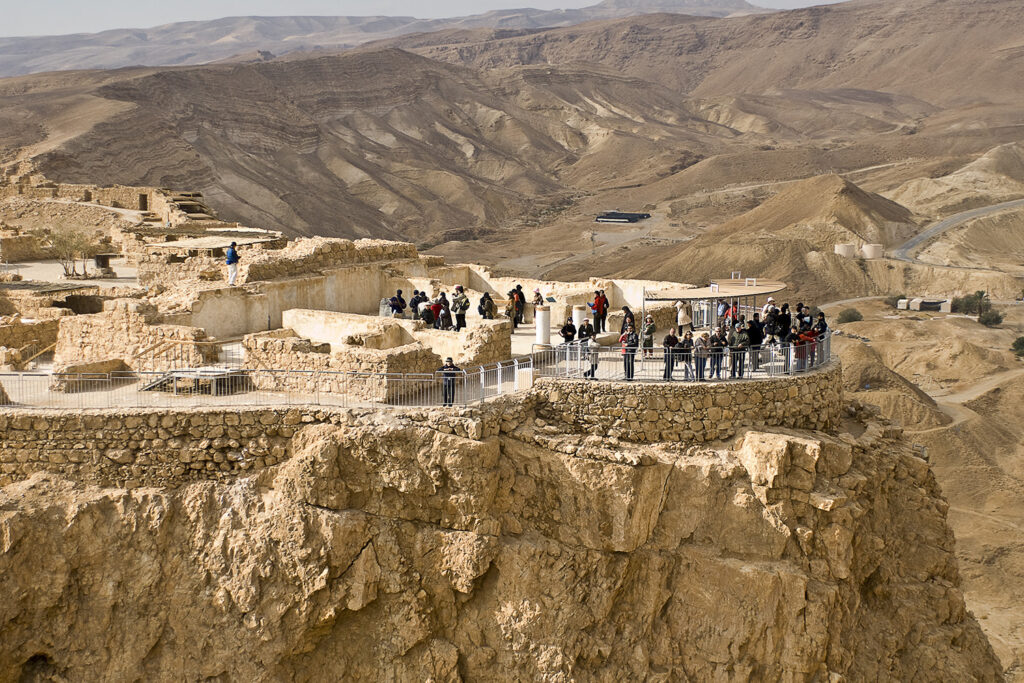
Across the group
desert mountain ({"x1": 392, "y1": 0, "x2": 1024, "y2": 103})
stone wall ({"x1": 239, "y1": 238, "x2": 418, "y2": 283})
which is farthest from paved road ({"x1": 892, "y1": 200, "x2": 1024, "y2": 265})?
desert mountain ({"x1": 392, "y1": 0, "x2": 1024, "y2": 103})

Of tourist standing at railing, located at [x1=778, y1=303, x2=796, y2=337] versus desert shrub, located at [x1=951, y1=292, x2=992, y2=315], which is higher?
tourist standing at railing, located at [x1=778, y1=303, x2=796, y2=337]

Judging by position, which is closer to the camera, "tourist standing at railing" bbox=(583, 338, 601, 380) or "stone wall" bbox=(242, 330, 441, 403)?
"stone wall" bbox=(242, 330, 441, 403)

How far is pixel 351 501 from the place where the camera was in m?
12.9

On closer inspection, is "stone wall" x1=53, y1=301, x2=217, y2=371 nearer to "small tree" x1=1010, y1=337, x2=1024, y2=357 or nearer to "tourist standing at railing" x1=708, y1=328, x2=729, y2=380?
"tourist standing at railing" x1=708, y1=328, x2=729, y2=380

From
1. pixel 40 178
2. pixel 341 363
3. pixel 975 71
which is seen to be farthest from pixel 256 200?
pixel 975 71

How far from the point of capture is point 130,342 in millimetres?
16047

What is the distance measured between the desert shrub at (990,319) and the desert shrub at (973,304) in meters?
0.61

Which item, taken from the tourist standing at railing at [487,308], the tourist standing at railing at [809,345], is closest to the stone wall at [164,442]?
the tourist standing at railing at [809,345]

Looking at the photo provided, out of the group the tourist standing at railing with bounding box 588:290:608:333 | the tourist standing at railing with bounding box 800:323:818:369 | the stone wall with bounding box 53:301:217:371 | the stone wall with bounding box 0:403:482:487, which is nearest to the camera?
the stone wall with bounding box 0:403:482:487

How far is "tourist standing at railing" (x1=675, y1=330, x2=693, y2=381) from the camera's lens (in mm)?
14031

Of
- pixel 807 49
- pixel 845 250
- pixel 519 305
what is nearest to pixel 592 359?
pixel 519 305

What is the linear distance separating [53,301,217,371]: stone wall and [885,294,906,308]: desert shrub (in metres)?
41.4

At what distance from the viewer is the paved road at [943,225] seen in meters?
57.9

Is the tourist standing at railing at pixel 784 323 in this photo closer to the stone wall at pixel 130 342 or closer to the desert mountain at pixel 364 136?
the stone wall at pixel 130 342
